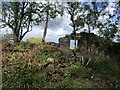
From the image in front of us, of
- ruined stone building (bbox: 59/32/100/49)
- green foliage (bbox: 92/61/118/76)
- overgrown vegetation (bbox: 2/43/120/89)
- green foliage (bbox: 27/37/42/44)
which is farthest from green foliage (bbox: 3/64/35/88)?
green foliage (bbox: 92/61/118/76)

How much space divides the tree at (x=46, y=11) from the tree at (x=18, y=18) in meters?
0.15

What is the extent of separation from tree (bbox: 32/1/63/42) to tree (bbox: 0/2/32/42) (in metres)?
0.15

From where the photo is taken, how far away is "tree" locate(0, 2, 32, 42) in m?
3.72

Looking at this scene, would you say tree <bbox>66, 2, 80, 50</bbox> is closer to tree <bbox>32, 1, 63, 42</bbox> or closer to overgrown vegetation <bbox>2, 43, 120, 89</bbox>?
tree <bbox>32, 1, 63, 42</bbox>

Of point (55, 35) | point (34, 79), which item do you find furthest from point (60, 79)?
point (55, 35)

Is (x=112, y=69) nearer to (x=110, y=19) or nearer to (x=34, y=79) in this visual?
(x=110, y=19)

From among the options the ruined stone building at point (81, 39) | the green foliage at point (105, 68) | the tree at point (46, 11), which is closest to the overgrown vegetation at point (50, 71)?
the green foliage at point (105, 68)

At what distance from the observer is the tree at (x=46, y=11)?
3806mm

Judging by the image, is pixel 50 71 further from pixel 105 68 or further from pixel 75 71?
pixel 105 68

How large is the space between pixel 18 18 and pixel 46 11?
1.59ft

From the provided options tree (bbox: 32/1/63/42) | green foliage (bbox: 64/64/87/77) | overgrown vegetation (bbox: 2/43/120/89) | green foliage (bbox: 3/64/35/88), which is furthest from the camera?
tree (bbox: 32/1/63/42)

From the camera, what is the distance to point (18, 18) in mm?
3910

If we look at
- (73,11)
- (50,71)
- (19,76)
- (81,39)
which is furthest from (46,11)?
(19,76)

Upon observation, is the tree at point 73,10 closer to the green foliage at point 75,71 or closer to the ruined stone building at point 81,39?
the ruined stone building at point 81,39
